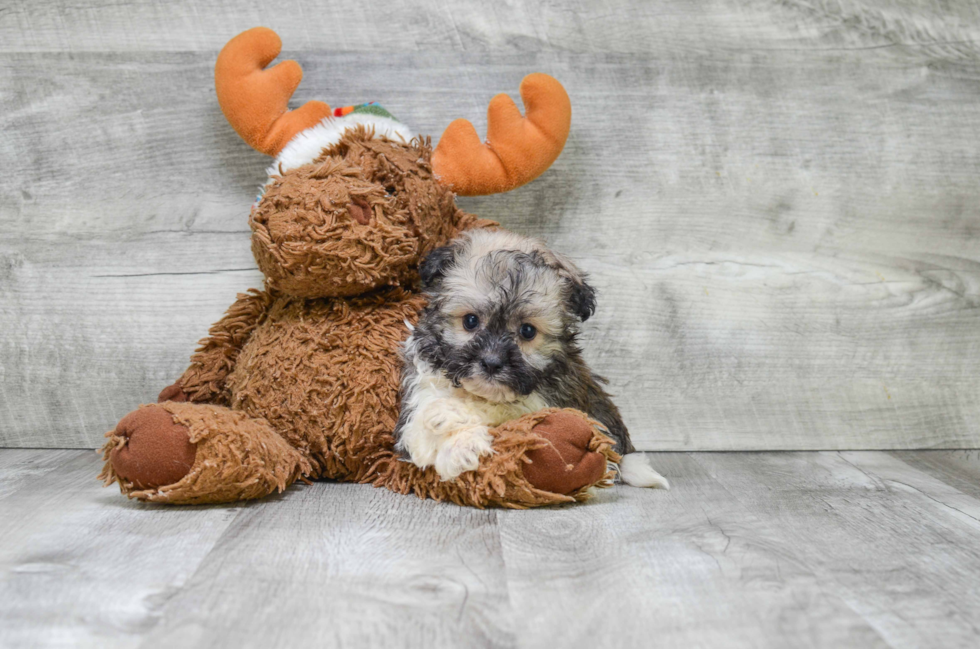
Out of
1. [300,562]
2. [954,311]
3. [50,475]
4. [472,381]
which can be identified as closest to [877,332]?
[954,311]

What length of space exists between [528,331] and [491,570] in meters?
0.50

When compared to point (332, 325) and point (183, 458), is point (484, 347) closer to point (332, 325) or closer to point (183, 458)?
point (332, 325)

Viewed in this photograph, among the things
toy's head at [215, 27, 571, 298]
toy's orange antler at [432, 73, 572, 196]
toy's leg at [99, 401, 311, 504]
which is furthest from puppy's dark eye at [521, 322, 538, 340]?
toy's leg at [99, 401, 311, 504]

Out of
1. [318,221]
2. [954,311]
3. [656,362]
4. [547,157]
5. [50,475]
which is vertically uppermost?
[547,157]

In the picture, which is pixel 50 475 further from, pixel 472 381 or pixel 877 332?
pixel 877 332

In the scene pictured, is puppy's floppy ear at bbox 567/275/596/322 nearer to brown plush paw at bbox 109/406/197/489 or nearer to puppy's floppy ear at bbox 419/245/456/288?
puppy's floppy ear at bbox 419/245/456/288

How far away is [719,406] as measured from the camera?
2.09 m

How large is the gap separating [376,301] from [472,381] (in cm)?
35

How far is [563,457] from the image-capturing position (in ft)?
4.65

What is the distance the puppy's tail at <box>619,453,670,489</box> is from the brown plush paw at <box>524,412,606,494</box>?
0.89 feet

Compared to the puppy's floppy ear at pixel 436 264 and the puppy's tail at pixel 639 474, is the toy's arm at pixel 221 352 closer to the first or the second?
the puppy's floppy ear at pixel 436 264

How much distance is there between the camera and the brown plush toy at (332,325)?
1421 millimetres

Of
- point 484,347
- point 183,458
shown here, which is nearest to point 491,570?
point 484,347

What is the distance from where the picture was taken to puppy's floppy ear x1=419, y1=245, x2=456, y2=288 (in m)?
1.55
